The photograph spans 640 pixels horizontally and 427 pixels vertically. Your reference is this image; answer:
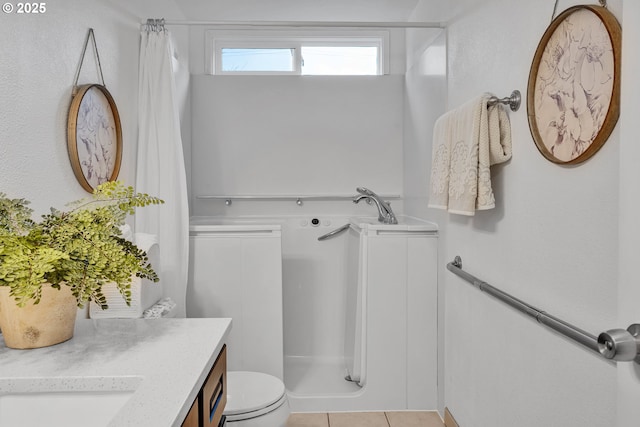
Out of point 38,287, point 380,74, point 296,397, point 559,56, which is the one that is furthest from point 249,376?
point 380,74

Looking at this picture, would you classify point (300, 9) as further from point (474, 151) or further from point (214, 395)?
point (214, 395)

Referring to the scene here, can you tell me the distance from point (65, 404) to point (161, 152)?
4.87 ft

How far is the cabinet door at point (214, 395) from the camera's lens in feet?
3.14

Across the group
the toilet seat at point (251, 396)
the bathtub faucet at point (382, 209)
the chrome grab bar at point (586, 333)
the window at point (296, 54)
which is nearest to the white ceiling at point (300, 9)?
the window at point (296, 54)

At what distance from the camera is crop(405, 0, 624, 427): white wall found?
1062 millimetres

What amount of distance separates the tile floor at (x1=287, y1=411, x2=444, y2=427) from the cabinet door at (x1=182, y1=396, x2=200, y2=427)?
1.53m

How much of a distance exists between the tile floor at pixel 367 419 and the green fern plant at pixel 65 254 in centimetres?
156

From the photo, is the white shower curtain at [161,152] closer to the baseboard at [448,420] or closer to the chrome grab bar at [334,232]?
the chrome grab bar at [334,232]

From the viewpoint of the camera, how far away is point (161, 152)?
2186 mm

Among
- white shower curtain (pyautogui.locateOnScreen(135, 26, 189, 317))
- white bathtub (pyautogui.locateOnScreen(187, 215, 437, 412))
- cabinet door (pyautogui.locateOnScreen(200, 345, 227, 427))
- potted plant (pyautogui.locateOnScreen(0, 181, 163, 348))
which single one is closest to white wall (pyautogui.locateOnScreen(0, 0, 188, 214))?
white shower curtain (pyautogui.locateOnScreen(135, 26, 189, 317))

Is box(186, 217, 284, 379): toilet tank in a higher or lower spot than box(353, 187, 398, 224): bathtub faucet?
lower

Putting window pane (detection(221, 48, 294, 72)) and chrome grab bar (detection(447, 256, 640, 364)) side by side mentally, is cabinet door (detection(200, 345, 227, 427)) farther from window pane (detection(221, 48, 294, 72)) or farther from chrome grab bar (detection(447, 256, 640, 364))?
window pane (detection(221, 48, 294, 72))

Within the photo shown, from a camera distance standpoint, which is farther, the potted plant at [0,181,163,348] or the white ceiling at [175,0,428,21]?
the white ceiling at [175,0,428,21]

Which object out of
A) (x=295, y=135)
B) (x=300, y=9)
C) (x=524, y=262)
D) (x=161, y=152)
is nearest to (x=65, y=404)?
(x=524, y=262)
